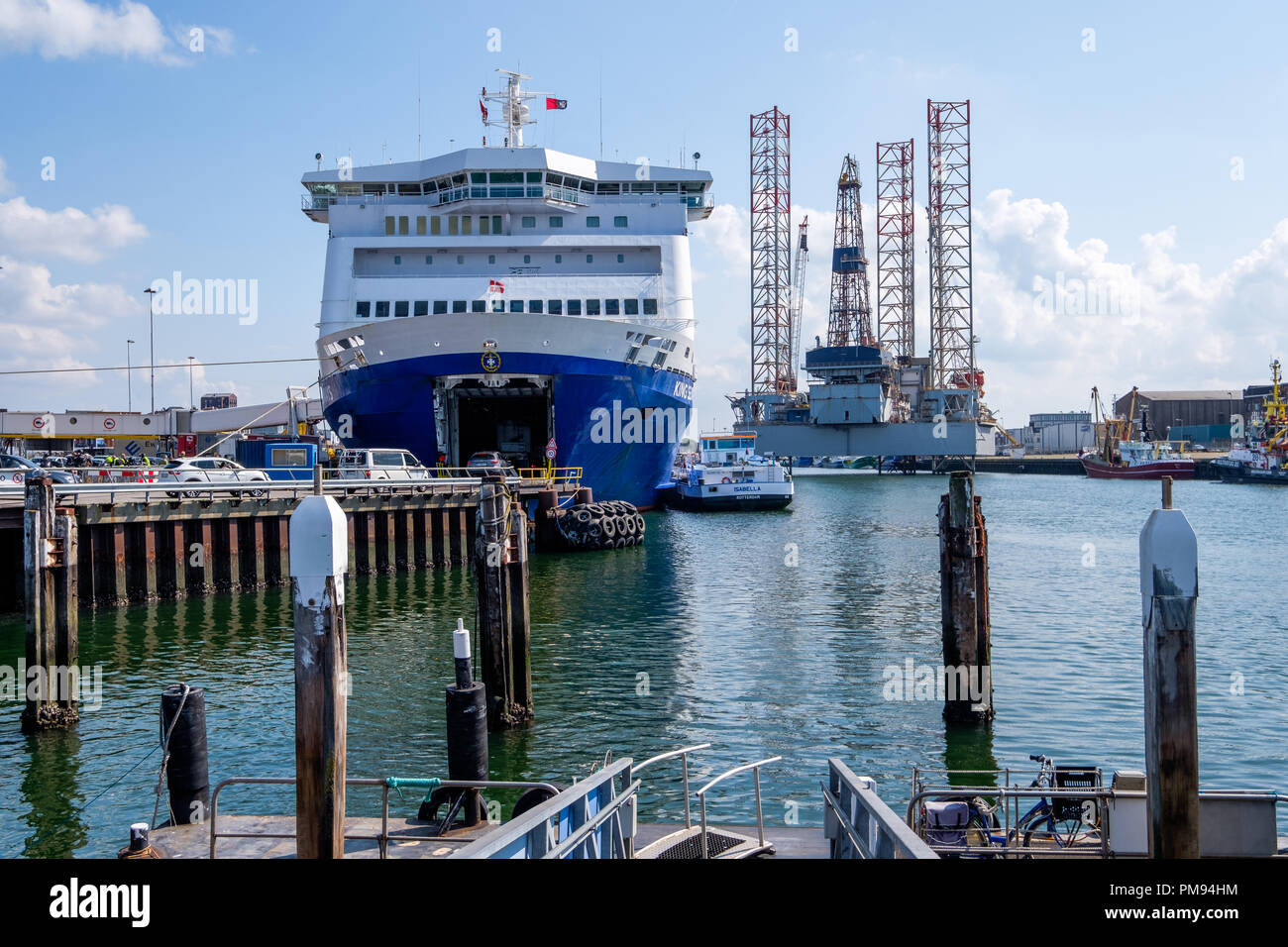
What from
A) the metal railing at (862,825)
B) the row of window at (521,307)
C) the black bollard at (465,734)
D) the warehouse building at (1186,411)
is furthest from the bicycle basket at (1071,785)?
the warehouse building at (1186,411)

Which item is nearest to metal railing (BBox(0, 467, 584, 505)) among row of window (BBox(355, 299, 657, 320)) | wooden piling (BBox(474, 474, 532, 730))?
row of window (BBox(355, 299, 657, 320))

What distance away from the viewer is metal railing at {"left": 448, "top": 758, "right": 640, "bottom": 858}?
5.74 m

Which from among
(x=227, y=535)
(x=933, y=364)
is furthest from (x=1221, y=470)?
(x=227, y=535)

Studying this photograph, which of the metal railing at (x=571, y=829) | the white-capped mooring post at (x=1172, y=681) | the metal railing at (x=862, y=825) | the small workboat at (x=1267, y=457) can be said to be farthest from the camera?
the small workboat at (x=1267, y=457)

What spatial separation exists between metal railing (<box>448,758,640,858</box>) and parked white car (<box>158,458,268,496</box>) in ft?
69.7

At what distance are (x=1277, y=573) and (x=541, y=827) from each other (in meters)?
32.2

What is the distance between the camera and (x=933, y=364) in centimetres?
11638

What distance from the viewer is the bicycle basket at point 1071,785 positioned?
347 inches

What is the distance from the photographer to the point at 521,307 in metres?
42.9

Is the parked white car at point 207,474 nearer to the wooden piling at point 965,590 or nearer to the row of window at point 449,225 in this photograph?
the row of window at point 449,225

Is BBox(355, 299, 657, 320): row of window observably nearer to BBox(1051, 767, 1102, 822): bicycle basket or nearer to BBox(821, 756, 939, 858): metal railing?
BBox(1051, 767, 1102, 822): bicycle basket

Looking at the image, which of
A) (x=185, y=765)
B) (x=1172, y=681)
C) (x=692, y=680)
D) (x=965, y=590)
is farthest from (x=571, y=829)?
(x=692, y=680)

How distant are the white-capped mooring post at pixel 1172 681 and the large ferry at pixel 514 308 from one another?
2968cm
